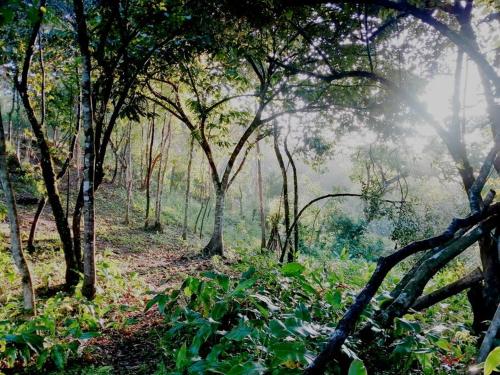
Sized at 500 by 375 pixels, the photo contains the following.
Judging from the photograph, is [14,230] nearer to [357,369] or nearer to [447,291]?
[357,369]

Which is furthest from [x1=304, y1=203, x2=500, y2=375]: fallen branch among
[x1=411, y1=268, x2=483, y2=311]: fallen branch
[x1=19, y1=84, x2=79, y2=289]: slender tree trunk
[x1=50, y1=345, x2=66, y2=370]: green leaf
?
[x1=19, y1=84, x2=79, y2=289]: slender tree trunk

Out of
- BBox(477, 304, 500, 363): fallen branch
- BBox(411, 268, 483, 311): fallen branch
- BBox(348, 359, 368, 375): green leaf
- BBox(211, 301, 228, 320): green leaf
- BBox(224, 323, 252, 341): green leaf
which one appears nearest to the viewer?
BBox(348, 359, 368, 375): green leaf

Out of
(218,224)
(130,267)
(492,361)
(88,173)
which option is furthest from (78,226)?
(492,361)

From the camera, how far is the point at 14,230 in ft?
15.9

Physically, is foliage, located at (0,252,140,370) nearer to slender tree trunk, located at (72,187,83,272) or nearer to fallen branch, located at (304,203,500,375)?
slender tree trunk, located at (72,187,83,272)

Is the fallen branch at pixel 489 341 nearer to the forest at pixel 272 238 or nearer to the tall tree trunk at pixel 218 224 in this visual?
the forest at pixel 272 238

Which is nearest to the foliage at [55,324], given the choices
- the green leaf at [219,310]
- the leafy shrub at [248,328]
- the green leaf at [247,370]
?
the leafy shrub at [248,328]

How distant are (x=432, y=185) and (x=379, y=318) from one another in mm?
25041

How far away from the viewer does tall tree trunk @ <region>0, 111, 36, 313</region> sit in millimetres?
4617

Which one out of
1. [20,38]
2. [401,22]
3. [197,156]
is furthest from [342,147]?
[197,156]

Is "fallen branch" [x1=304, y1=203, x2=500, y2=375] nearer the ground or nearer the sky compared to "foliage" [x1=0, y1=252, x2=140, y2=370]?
nearer the sky

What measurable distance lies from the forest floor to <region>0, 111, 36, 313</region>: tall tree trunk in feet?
3.73

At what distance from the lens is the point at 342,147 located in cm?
1363

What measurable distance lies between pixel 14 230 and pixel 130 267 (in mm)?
5285
